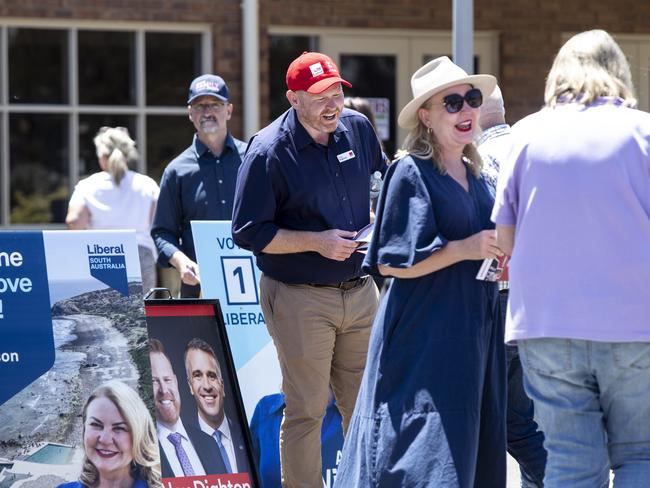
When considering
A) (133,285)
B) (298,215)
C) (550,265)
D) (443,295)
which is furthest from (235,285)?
(550,265)

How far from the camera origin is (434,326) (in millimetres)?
4473

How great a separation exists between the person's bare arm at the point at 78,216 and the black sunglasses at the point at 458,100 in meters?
5.27

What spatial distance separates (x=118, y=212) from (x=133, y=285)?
4.56 m

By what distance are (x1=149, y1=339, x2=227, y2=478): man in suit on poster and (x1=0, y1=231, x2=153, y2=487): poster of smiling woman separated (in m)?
0.83

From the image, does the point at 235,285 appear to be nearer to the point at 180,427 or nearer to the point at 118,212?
the point at 180,427

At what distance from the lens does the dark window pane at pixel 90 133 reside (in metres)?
11.6

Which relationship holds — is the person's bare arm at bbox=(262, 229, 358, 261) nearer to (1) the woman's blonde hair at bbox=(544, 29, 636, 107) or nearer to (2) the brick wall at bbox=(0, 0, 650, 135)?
(1) the woman's blonde hair at bbox=(544, 29, 636, 107)

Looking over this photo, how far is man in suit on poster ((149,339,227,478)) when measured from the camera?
583 centimetres

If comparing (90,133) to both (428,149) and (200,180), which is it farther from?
(428,149)

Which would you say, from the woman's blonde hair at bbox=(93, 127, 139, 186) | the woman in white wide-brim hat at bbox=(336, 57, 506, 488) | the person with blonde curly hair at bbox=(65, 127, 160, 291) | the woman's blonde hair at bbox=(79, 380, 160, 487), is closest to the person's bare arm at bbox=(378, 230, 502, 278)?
the woman in white wide-brim hat at bbox=(336, 57, 506, 488)

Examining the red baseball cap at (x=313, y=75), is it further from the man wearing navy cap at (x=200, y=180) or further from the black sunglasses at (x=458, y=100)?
the man wearing navy cap at (x=200, y=180)

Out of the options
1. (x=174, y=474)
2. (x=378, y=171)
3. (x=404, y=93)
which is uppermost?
(x=404, y=93)

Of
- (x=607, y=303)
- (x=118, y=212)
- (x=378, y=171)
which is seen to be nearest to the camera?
(x=607, y=303)

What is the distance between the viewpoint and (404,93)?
12359mm
